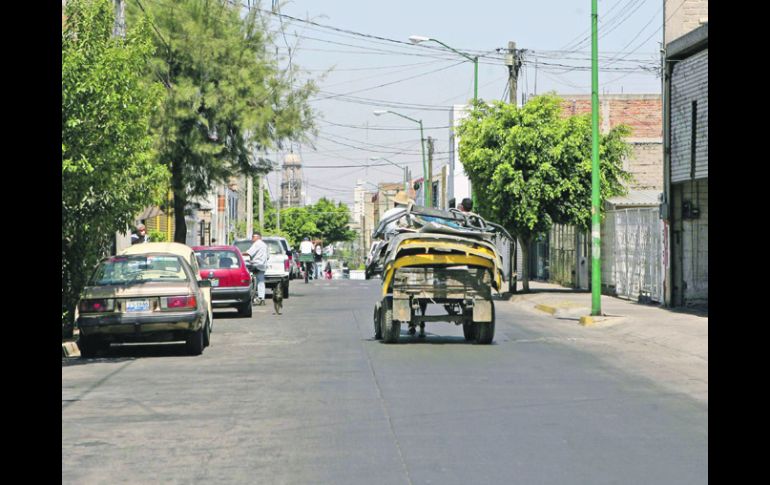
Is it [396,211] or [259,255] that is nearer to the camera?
[396,211]

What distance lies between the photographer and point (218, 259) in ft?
89.1

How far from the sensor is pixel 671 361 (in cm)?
1716

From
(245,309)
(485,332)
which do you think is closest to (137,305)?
(485,332)

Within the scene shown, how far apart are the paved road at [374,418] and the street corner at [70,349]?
911 millimetres

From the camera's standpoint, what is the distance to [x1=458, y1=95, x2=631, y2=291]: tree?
33750mm

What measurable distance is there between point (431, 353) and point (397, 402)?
5296 mm

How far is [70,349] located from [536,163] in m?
18.5

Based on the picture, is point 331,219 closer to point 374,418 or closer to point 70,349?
point 70,349

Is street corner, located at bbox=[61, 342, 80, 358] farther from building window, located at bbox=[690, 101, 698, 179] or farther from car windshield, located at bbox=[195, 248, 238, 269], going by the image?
building window, located at bbox=[690, 101, 698, 179]

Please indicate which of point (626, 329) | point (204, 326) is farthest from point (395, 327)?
point (626, 329)

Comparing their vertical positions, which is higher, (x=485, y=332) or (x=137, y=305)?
(x=137, y=305)

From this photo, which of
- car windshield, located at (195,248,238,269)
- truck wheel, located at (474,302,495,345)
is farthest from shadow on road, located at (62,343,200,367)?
car windshield, located at (195,248,238,269)
